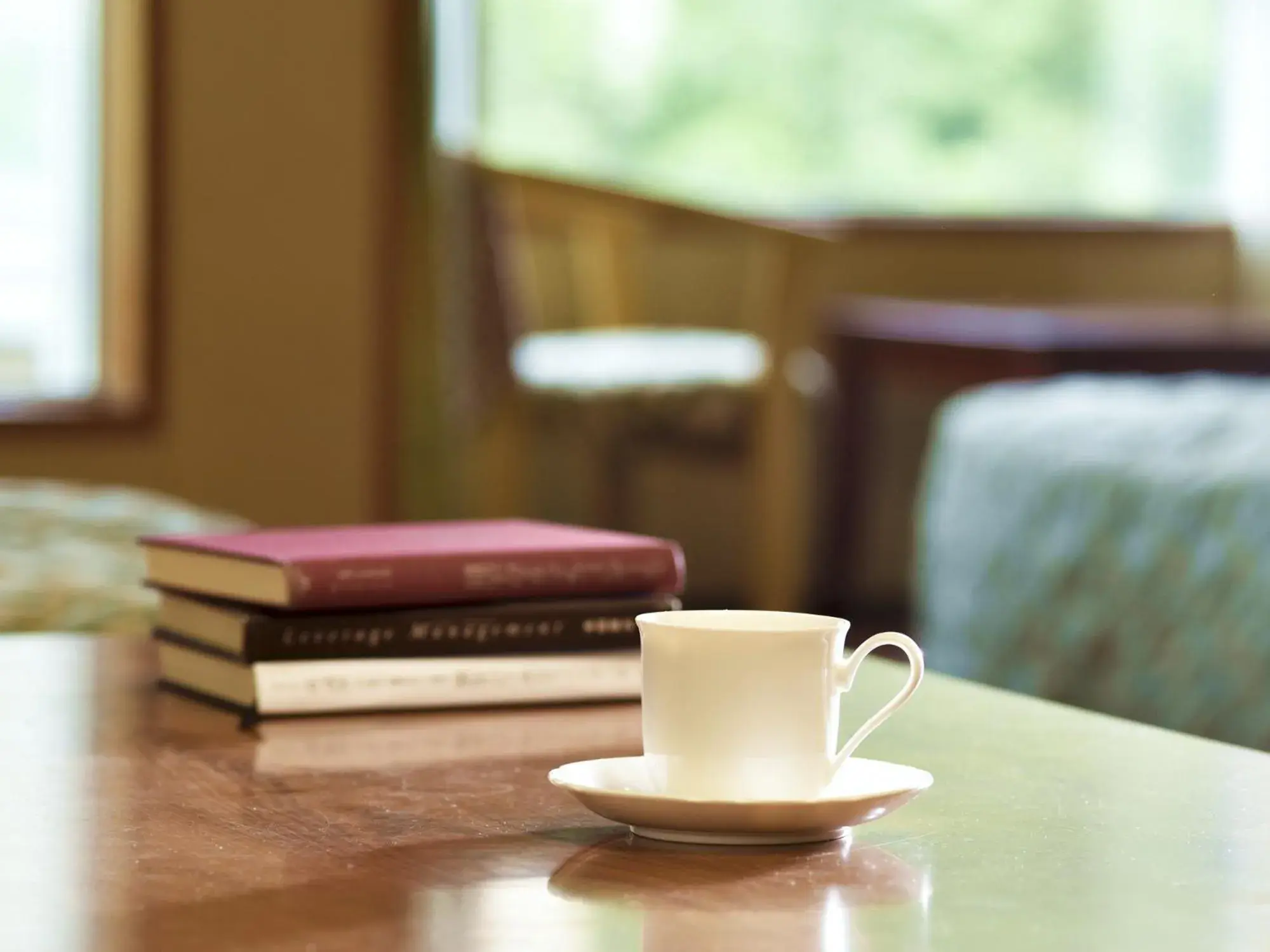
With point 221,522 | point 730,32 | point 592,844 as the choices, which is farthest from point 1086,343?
point 592,844

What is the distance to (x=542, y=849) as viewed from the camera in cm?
71

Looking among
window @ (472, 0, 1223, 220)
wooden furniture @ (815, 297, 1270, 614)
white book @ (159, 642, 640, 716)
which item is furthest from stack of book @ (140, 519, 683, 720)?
window @ (472, 0, 1223, 220)

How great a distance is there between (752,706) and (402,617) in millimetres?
329

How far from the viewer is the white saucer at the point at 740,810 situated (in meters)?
0.69

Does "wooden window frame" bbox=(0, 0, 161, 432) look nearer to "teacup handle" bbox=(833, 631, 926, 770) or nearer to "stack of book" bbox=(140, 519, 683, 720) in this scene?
"stack of book" bbox=(140, 519, 683, 720)

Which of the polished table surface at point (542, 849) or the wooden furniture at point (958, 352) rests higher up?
the wooden furniture at point (958, 352)

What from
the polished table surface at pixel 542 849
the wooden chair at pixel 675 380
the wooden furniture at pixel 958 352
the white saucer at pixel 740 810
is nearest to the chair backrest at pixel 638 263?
the wooden chair at pixel 675 380

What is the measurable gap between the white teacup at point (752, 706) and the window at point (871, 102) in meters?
3.59

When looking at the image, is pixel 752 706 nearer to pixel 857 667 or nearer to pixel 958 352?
pixel 857 667

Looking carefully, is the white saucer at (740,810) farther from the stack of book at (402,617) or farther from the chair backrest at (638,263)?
the chair backrest at (638,263)

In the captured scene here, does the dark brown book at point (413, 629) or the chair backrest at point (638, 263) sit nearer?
the dark brown book at point (413, 629)

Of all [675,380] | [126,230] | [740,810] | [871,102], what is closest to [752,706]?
[740,810]

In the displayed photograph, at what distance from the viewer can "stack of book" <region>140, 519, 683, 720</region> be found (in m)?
0.98

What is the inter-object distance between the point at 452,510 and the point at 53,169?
3.18 ft
